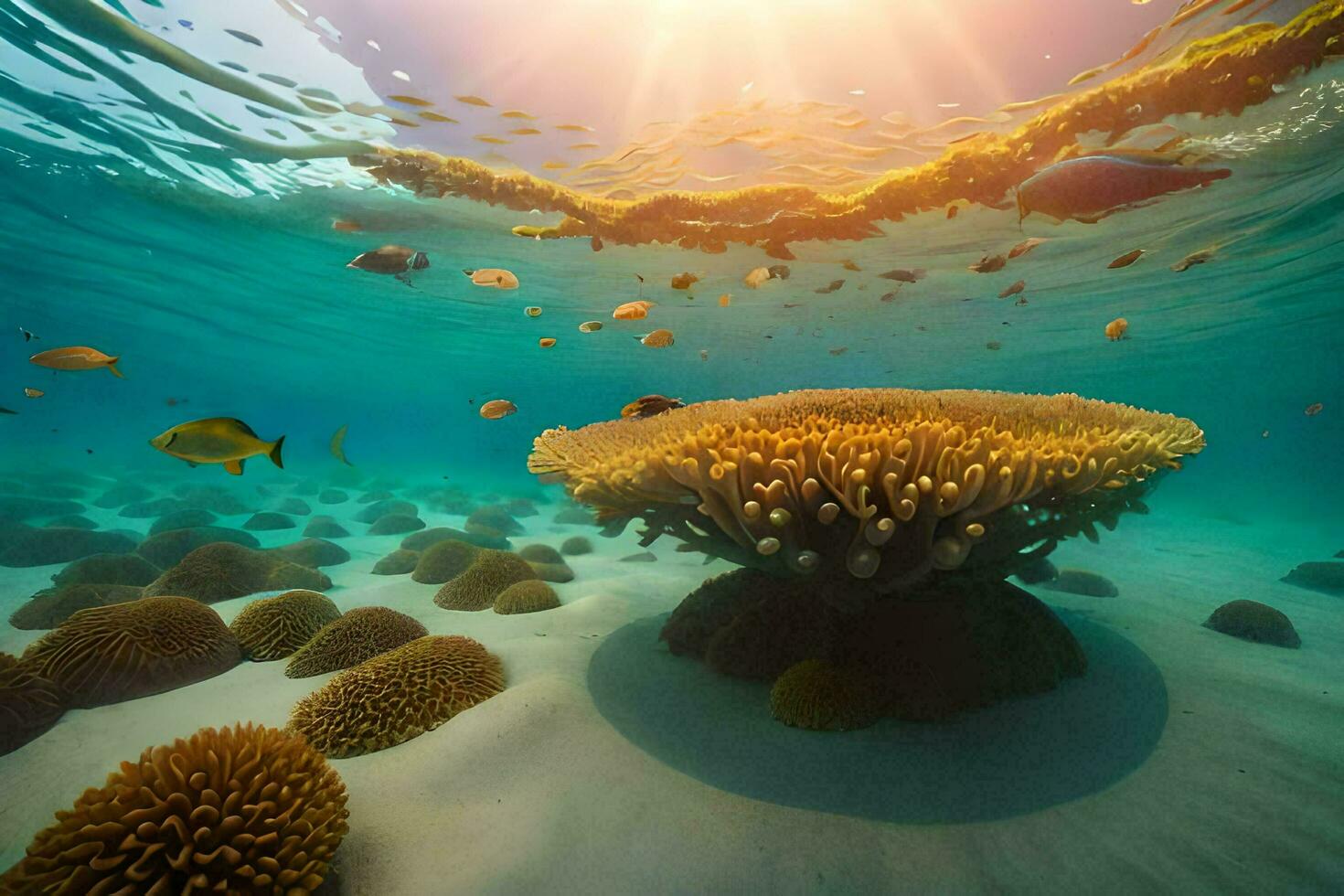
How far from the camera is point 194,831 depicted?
2262 mm

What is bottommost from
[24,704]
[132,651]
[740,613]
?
[24,704]

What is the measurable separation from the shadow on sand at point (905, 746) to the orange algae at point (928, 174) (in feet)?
32.6

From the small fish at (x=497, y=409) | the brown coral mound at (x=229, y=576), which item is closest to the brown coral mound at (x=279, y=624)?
the brown coral mound at (x=229, y=576)

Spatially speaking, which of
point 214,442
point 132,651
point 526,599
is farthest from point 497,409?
point 132,651

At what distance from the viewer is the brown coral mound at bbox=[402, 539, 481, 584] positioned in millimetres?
8516

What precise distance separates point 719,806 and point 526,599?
4172 millimetres

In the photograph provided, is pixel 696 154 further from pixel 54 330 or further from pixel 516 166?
pixel 54 330

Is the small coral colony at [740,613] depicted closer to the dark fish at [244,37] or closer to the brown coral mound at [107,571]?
the brown coral mound at [107,571]

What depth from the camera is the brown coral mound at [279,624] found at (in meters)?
5.14

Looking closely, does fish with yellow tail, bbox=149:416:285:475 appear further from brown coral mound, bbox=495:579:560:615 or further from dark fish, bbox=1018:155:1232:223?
dark fish, bbox=1018:155:1232:223

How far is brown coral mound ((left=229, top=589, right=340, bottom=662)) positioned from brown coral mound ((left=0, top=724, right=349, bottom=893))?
118 inches

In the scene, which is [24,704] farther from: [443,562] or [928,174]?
[928,174]

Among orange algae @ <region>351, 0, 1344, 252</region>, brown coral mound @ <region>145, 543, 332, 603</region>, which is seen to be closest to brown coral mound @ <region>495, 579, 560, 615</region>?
brown coral mound @ <region>145, 543, 332, 603</region>

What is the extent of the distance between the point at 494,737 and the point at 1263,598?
1220 centimetres
